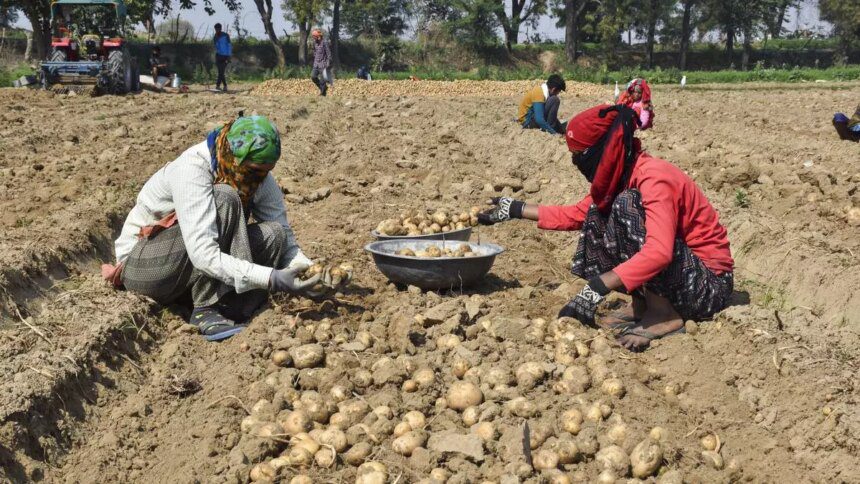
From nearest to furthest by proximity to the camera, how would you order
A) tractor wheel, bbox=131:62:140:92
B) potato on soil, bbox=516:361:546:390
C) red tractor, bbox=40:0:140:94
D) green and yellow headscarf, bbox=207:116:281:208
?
potato on soil, bbox=516:361:546:390, green and yellow headscarf, bbox=207:116:281:208, red tractor, bbox=40:0:140:94, tractor wheel, bbox=131:62:140:92

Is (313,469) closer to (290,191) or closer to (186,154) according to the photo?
(186,154)

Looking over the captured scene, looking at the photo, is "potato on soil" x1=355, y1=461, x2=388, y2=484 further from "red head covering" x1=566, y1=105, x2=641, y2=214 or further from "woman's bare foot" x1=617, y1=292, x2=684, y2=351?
"red head covering" x1=566, y1=105, x2=641, y2=214

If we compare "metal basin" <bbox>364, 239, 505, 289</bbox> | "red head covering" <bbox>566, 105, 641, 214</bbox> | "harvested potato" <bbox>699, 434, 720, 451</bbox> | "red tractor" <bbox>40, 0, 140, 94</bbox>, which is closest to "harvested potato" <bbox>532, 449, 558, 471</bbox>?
"harvested potato" <bbox>699, 434, 720, 451</bbox>

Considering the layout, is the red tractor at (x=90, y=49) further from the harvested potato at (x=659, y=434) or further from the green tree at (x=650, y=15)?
the green tree at (x=650, y=15)

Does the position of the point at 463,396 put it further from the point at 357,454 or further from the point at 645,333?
the point at 645,333

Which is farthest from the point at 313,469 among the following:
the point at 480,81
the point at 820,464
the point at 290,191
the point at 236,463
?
the point at 480,81

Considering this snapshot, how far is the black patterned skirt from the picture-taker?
3.71 metres

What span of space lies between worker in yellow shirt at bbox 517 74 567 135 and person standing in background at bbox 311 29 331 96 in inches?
295

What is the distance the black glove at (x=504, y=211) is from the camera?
4.25 m

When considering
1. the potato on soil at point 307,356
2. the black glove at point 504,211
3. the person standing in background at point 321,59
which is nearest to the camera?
the potato on soil at point 307,356

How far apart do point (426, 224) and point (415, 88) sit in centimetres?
1802

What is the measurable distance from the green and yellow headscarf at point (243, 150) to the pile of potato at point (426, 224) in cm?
149

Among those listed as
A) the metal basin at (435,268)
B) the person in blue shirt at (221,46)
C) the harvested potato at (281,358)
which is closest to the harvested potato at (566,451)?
the harvested potato at (281,358)

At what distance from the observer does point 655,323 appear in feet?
13.0
